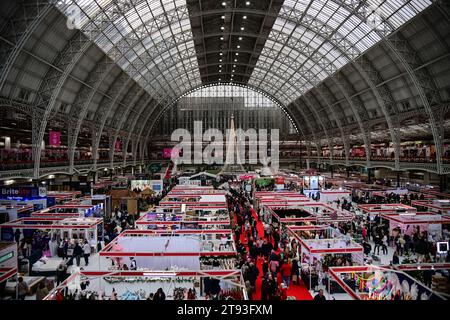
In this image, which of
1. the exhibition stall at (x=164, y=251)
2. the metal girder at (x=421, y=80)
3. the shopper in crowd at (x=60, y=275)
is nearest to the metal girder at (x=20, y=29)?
the shopper in crowd at (x=60, y=275)

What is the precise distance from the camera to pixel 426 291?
6.91 m

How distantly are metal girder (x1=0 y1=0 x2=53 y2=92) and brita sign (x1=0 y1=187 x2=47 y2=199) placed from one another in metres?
6.42

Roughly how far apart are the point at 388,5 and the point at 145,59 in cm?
2489

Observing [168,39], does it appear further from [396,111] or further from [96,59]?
[396,111]

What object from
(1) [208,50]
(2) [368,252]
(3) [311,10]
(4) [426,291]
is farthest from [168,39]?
(4) [426,291]

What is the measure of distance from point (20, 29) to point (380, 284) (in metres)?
21.6

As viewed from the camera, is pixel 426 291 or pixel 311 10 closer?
pixel 426 291

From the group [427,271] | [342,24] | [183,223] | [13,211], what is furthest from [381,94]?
[13,211]

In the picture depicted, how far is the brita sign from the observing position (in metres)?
19.5

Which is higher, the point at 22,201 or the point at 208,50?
the point at 208,50

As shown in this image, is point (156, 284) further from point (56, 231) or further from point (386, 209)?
point (386, 209)

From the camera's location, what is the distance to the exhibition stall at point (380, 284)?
7320 mm

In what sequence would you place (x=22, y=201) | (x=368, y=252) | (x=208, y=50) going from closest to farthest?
1. (x=368, y=252)
2. (x=22, y=201)
3. (x=208, y=50)

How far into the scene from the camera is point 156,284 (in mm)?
9062
